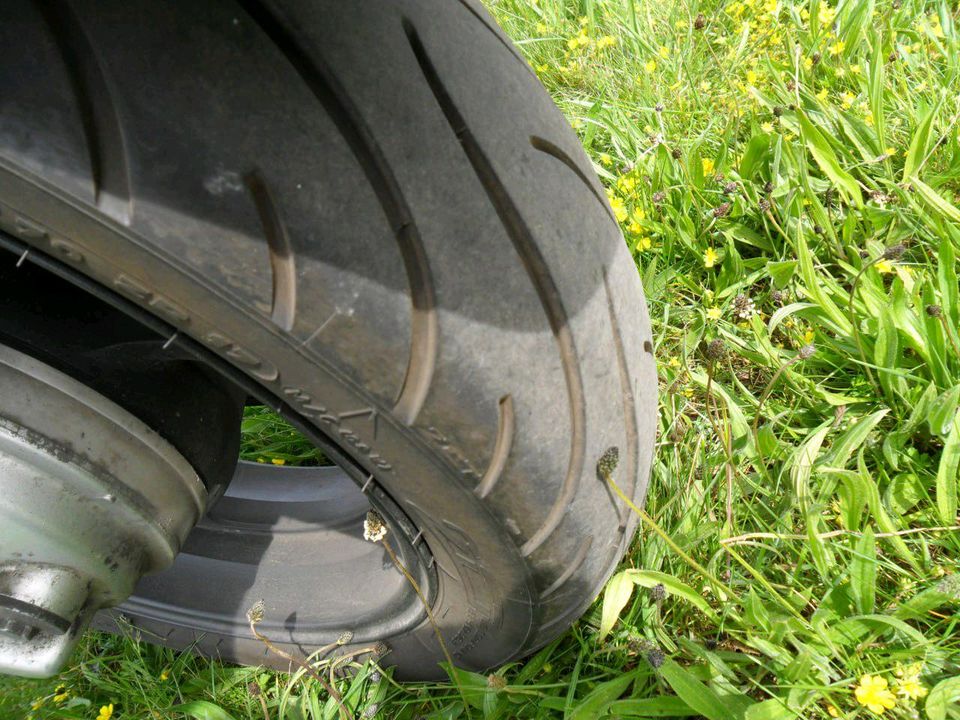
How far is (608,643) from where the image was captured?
4.16 feet

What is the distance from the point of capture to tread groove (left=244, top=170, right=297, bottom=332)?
729 mm

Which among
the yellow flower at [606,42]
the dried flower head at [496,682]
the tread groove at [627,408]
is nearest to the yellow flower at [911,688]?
the tread groove at [627,408]

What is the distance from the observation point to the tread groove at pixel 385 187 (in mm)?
718

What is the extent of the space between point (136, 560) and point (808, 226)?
4.32 feet

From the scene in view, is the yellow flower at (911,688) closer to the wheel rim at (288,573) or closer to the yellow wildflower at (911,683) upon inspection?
the yellow wildflower at (911,683)

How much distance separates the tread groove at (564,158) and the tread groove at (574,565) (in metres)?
0.42

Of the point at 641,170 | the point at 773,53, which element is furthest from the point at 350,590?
the point at 773,53

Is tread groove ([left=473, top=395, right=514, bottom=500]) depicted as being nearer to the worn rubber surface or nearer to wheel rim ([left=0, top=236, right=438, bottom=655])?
the worn rubber surface

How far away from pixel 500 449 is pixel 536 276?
19 cm

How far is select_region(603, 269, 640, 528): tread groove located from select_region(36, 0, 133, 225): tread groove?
1.74ft

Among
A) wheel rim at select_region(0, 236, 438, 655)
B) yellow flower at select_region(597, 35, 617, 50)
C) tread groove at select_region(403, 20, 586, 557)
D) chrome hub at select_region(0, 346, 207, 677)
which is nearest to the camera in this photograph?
tread groove at select_region(403, 20, 586, 557)

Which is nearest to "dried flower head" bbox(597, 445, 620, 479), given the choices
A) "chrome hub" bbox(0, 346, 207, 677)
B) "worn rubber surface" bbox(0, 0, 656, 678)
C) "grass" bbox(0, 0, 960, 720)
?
"worn rubber surface" bbox(0, 0, 656, 678)

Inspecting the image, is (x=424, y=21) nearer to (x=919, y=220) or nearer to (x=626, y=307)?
(x=626, y=307)

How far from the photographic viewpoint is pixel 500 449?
35.3 inches
